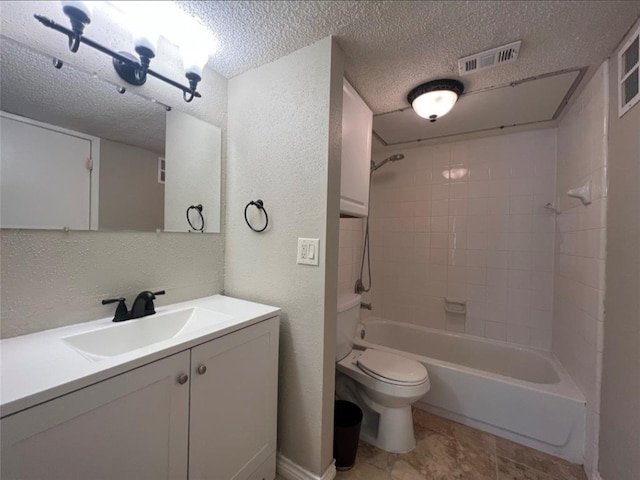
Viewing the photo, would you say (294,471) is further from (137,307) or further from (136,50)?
(136,50)

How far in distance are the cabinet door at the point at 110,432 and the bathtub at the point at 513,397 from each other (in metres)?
1.40

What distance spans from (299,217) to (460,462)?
1.60 meters

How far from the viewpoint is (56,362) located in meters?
0.72

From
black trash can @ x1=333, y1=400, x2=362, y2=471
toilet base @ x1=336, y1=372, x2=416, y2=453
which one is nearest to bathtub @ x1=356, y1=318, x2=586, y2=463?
toilet base @ x1=336, y1=372, x2=416, y2=453

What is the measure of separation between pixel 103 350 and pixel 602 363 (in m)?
2.26

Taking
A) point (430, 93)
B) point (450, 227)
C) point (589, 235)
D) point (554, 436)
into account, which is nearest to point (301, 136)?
point (430, 93)

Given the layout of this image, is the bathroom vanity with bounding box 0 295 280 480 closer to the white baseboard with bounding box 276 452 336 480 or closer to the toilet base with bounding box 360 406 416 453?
the white baseboard with bounding box 276 452 336 480

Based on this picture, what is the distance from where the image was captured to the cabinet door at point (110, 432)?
0.57m

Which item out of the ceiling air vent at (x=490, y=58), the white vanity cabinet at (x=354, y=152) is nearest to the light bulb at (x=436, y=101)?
the ceiling air vent at (x=490, y=58)

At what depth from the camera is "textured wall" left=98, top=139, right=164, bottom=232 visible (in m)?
1.07

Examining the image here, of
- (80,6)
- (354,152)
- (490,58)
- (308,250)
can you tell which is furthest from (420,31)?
(80,6)

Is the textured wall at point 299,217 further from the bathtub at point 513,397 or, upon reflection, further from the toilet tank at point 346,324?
the bathtub at point 513,397

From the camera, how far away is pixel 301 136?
4.05ft

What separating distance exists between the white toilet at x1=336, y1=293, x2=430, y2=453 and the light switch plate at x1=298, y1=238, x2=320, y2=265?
55 cm
